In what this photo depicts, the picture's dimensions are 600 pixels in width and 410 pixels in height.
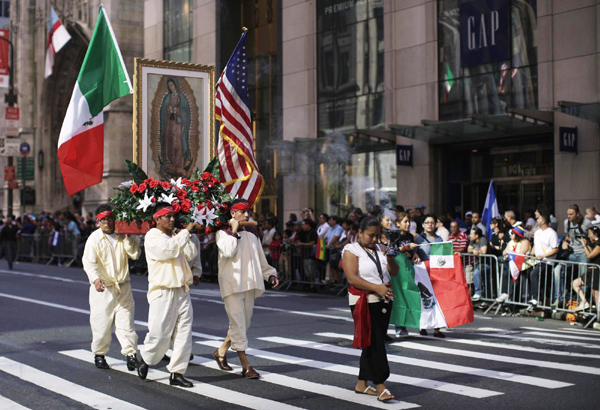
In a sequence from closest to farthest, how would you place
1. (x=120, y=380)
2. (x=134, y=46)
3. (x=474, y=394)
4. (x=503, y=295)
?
(x=474, y=394) < (x=120, y=380) < (x=503, y=295) < (x=134, y=46)

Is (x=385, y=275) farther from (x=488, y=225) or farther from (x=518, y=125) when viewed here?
(x=518, y=125)

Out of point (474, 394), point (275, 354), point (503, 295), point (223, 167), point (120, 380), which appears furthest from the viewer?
point (503, 295)

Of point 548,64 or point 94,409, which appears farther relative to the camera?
point 548,64

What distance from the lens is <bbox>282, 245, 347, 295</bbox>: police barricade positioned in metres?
19.0

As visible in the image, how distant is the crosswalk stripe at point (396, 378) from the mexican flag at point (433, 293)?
1591 millimetres

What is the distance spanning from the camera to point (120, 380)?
855 centimetres

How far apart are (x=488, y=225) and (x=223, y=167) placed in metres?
7.45

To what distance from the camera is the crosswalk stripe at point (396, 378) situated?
7812 millimetres

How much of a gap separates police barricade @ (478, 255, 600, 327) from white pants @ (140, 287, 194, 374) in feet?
25.8

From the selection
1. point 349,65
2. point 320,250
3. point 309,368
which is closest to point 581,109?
point 320,250

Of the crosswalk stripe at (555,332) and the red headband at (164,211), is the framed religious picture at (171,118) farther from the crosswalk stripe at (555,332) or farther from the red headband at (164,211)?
the crosswalk stripe at (555,332)

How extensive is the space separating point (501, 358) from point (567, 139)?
35.0 ft

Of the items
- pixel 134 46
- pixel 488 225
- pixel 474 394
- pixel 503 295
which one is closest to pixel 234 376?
pixel 474 394

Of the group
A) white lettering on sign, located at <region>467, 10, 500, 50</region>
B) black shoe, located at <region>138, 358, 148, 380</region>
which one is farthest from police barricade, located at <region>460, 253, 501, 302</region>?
black shoe, located at <region>138, 358, 148, 380</region>
